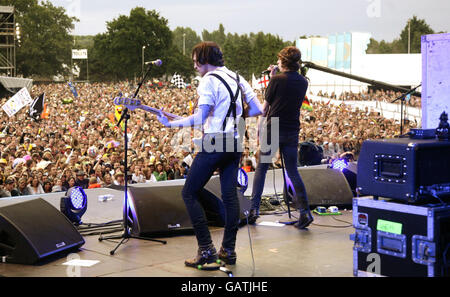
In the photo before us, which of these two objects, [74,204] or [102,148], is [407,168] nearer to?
[74,204]

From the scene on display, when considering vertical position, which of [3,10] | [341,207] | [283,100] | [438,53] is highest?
[3,10]

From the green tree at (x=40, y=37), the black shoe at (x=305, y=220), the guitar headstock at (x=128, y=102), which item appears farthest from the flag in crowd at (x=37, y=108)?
the green tree at (x=40, y=37)

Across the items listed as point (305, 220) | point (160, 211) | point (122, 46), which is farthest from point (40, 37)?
point (305, 220)

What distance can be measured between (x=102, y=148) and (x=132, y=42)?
1740 inches

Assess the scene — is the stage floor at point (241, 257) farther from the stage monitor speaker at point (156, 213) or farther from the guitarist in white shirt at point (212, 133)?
the guitarist in white shirt at point (212, 133)

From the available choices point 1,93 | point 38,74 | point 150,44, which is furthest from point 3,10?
point 150,44

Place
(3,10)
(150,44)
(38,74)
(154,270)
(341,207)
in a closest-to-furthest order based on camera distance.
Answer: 1. (154,270)
2. (341,207)
3. (3,10)
4. (38,74)
5. (150,44)

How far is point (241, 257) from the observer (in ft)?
12.9

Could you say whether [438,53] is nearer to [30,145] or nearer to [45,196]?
[45,196]

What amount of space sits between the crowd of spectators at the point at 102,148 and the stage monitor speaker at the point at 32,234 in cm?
321

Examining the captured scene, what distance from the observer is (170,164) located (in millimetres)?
9547

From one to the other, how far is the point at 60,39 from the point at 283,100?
50.2m

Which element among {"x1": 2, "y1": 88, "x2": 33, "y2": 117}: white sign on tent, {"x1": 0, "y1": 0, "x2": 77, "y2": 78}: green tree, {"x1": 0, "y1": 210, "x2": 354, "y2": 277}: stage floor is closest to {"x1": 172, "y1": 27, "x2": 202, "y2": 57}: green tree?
{"x1": 0, "y1": 0, "x2": 77, "y2": 78}: green tree

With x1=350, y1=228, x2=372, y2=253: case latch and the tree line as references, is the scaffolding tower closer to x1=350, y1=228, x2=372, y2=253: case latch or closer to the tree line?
the tree line
